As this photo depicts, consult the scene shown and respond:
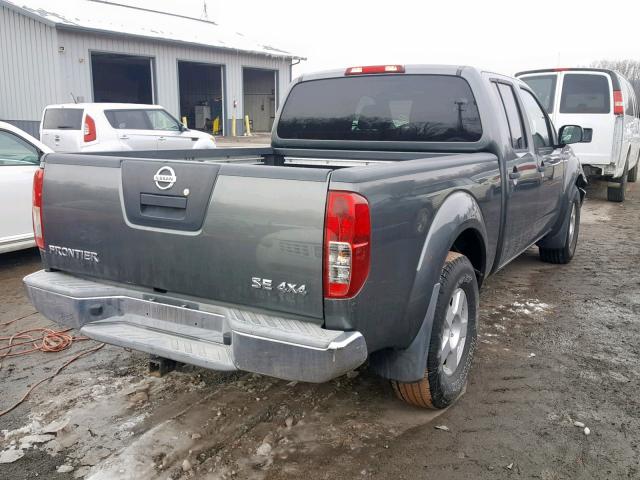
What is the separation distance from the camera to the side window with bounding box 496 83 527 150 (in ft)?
14.9

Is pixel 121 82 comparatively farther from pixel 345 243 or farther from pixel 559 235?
pixel 345 243

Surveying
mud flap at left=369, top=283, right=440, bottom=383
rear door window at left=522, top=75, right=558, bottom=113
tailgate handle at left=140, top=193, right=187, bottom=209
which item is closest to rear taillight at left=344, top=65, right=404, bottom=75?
mud flap at left=369, top=283, right=440, bottom=383

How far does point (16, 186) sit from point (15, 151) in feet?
1.53

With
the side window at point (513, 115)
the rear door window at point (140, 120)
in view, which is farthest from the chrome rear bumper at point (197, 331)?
the rear door window at point (140, 120)

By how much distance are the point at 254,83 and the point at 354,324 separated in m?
32.1

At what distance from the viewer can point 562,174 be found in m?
5.87

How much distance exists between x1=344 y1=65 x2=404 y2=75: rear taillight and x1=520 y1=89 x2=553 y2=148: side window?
1.23 metres

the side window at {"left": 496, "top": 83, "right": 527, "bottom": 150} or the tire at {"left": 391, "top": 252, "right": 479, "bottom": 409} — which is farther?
the side window at {"left": 496, "top": 83, "right": 527, "bottom": 150}

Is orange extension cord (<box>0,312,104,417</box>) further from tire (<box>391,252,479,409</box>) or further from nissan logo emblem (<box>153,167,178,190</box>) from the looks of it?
tire (<box>391,252,479,409</box>)

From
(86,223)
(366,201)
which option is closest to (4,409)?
(86,223)

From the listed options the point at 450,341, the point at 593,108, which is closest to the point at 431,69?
the point at 450,341

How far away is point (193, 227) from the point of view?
2.81m

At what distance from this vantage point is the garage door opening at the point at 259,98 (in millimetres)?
32344

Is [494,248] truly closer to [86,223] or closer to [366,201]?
[366,201]
